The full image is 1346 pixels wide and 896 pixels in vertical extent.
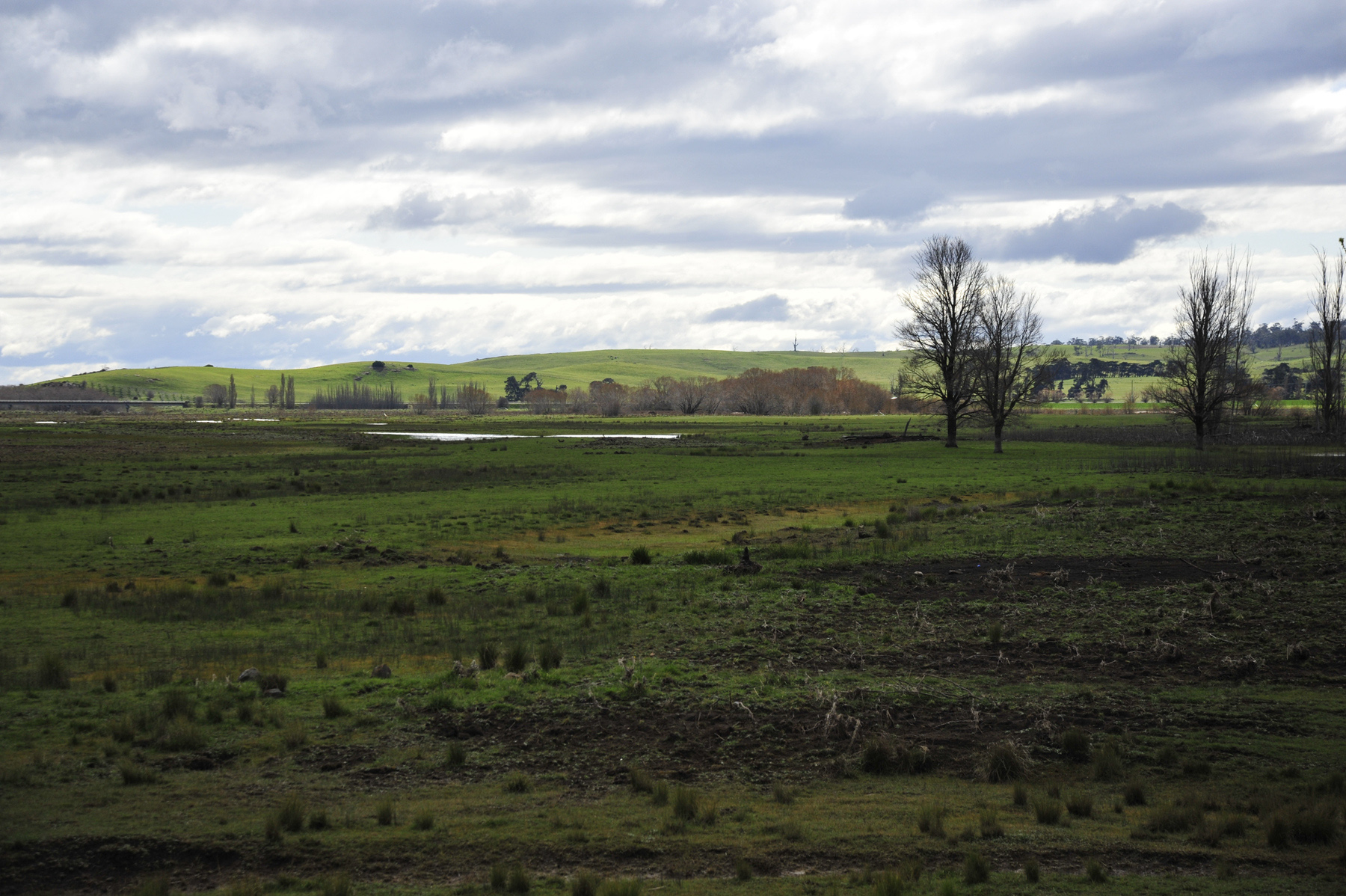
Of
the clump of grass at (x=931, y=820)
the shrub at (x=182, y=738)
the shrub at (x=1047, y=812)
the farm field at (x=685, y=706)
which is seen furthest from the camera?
the shrub at (x=182, y=738)

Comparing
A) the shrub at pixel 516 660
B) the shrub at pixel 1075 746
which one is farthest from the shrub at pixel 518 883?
the shrub at pixel 516 660

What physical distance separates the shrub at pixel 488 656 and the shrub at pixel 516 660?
20cm

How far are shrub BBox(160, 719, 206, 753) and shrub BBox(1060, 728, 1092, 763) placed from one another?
979 cm

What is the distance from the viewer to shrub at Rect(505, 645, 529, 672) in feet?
45.0

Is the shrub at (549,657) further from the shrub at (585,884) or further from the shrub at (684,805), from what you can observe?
the shrub at (585,884)

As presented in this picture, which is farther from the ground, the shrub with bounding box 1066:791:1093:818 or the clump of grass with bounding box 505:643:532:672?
the clump of grass with bounding box 505:643:532:672

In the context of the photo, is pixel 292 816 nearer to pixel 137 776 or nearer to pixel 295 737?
pixel 137 776

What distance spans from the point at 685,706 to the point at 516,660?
3.14m

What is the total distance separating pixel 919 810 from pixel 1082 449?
61407 mm

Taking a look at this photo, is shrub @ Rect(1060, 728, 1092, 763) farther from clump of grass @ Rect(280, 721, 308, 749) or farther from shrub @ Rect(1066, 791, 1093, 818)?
clump of grass @ Rect(280, 721, 308, 749)

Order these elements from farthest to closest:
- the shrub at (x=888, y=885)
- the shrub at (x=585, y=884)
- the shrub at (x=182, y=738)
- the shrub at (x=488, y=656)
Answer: the shrub at (x=488, y=656) < the shrub at (x=182, y=738) < the shrub at (x=585, y=884) < the shrub at (x=888, y=885)

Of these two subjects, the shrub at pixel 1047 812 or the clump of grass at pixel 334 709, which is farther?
the clump of grass at pixel 334 709

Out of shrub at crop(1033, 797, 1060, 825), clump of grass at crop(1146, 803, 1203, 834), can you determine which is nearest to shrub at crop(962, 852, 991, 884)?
shrub at crop(1033, 797, 1060, 825)

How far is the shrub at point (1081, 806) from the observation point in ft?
28.7
